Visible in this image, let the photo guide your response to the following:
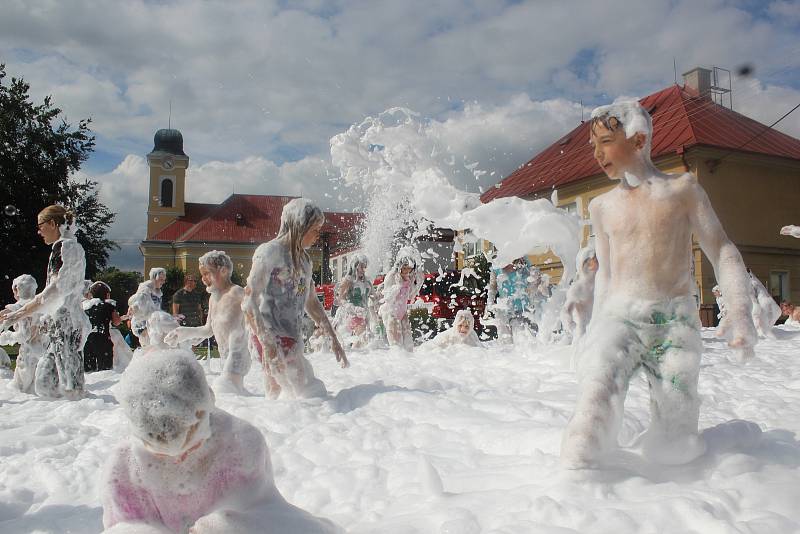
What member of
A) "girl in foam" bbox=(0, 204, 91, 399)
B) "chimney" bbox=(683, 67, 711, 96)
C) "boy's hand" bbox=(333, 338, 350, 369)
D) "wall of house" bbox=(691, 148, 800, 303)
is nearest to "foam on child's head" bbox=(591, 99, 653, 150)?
"boy's hand" bbox=(333, 338, 350, 369)

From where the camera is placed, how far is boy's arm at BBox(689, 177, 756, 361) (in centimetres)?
288

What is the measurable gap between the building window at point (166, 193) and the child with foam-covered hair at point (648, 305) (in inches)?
2581

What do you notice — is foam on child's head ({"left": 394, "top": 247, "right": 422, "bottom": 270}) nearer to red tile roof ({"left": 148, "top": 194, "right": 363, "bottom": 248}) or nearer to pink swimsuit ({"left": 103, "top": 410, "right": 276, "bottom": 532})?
pink swimsuit ({"left": 103, "top": 410, "right": 276, "bottom": 532})

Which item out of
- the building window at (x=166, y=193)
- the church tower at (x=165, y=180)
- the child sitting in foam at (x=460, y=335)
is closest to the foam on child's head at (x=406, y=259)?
the child sitting in foam at (x=460, y=335)

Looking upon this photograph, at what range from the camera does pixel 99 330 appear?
33.6 feet

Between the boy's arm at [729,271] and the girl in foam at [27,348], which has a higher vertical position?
the boy's arm at [729,271]

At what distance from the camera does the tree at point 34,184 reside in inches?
933

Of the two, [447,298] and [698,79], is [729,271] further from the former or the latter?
[698,79]

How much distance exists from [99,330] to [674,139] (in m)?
19.3

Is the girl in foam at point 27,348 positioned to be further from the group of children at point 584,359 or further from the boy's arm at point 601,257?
the boy's arm at point 601,257

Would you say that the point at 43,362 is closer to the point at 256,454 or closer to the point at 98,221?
the point at 256,454

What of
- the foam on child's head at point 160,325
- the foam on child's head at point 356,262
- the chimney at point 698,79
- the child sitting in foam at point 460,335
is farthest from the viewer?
the chimney at point 698,79

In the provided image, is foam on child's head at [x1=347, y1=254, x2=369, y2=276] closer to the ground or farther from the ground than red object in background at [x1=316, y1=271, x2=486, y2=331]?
farther from the ground

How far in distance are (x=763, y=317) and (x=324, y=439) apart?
32.7 feet
